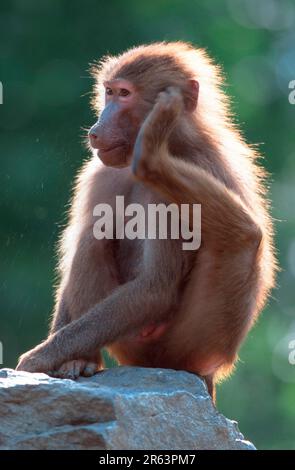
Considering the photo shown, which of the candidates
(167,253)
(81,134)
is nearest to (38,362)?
(167,253)

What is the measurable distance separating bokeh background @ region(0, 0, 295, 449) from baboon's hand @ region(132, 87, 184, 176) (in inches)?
186

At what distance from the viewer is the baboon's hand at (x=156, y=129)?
4.30m

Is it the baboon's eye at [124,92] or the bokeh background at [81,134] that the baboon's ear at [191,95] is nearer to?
the baboon's eye at [124,92]

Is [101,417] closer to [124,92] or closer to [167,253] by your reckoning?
[167,253]

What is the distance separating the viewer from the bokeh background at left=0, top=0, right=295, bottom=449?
1001 cm

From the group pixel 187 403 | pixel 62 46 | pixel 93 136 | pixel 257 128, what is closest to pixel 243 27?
pixel 257 128

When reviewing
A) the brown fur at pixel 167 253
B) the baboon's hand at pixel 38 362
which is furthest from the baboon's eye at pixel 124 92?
the baboon's hand at pixel 38 362

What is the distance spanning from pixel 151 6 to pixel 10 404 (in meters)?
7.93

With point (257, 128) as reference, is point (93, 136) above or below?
below

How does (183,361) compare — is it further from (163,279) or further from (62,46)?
(62,46)

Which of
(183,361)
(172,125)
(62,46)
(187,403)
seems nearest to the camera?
(187,403)
